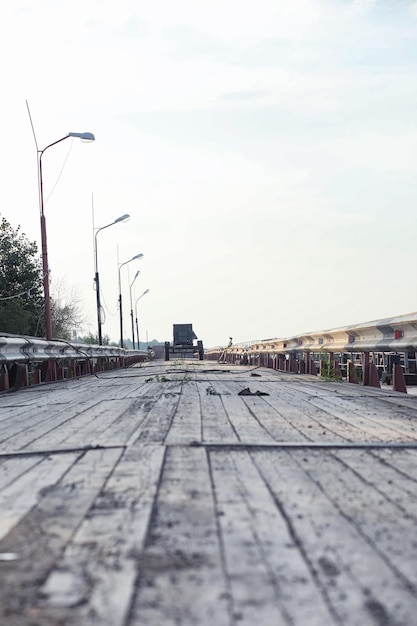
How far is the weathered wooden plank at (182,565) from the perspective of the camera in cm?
206

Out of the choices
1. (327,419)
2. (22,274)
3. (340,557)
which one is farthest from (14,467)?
(22,274)

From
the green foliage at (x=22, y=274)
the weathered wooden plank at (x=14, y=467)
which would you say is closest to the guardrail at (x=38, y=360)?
the weathered wooden plank at (x=14, y=467)

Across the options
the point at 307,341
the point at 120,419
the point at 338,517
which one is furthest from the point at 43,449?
the point at 307,341

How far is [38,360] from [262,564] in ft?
40.4

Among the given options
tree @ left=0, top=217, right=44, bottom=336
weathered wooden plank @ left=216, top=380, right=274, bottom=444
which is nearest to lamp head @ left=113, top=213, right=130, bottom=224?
tree @ left=0, top=217, right=44, bottom=336

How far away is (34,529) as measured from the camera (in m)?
2.90

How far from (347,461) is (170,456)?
98cm

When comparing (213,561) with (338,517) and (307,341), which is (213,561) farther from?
(307,341)

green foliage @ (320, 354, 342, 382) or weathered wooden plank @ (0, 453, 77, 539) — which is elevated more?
green foliage @ (320, 354, 342, 382)

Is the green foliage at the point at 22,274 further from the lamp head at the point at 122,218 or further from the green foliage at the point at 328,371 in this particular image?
the green foliage at the point at 328,371

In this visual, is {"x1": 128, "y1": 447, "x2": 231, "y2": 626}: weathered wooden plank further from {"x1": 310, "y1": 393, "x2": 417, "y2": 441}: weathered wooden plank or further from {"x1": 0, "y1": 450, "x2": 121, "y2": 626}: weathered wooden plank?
{"x1": 310, "y1": 393, "x2": 417, "y2": 441}: weathered wooden plank

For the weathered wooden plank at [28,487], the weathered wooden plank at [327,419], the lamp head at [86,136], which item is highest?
the lamp head at [86,136]

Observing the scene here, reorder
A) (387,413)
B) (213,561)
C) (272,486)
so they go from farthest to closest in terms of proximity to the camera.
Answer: (387,413) → (272,486) → (213,561)

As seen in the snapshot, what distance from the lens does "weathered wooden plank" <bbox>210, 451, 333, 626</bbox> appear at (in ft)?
6.74
